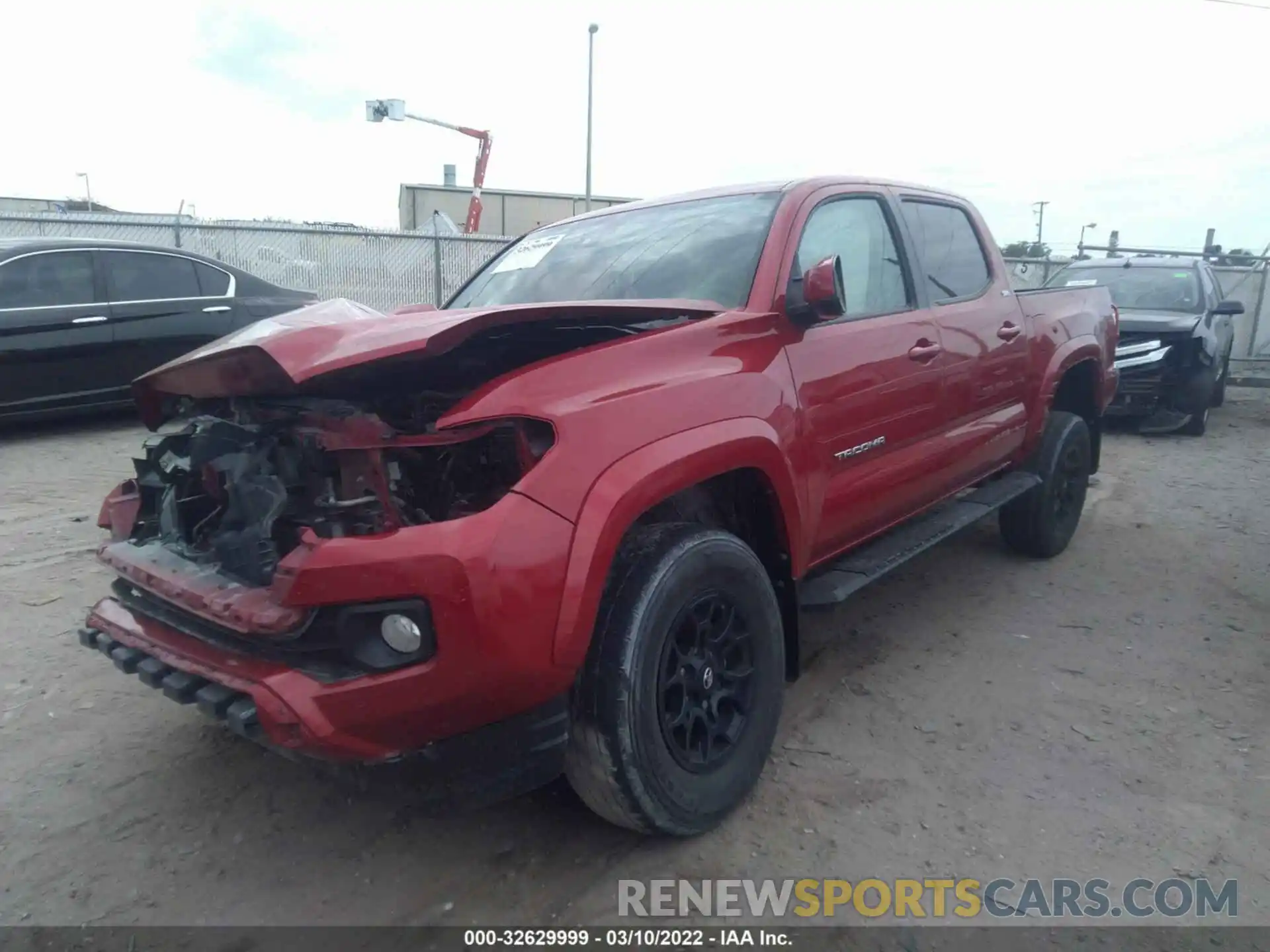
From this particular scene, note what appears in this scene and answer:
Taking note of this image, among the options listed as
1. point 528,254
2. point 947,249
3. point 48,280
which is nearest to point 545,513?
point 528,254

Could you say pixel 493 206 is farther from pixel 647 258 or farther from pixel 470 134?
pixel 647 258

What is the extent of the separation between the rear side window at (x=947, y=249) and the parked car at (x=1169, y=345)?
5544mm

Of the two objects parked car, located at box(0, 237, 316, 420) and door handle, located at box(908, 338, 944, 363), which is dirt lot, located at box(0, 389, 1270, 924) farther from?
parked car, located at box(0, 237, 316, 420)

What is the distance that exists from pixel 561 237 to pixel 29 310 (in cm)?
462

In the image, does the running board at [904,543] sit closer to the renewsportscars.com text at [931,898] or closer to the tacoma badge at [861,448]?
the tacoma badge at [861,448]

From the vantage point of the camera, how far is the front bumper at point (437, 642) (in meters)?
2.05

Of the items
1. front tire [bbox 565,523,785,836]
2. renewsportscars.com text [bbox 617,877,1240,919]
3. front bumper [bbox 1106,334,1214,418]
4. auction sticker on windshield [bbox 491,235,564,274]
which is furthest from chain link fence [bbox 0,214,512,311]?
renewsportscars.com text [bbox 617,877,1240,919]

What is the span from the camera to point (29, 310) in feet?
21.3

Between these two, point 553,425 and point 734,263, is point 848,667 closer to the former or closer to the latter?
point 734,263

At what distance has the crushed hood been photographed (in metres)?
2.21

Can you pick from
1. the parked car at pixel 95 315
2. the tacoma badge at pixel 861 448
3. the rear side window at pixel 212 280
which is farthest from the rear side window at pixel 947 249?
the rear side window at pixel 212 280

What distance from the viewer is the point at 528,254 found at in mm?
4094

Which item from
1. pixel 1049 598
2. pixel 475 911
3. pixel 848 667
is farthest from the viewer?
pixel 1049 598

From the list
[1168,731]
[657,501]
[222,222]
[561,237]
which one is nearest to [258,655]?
[657,501]
